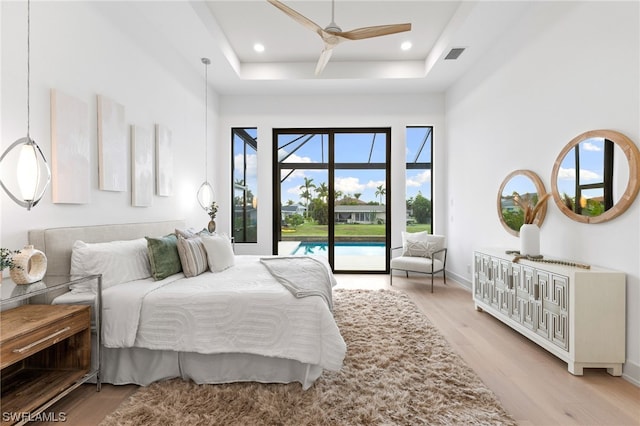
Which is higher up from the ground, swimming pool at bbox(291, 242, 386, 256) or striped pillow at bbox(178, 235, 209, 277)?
striped pillow at bbox(178, 235, 209, 277)

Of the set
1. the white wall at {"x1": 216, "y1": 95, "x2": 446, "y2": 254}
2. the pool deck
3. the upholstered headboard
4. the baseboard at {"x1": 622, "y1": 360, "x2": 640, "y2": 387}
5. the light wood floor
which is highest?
the white wall at {"x1": 216, "y1": 95, "x2": 446, "y2": 254}

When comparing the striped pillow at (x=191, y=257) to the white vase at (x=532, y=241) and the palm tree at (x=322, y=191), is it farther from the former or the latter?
the palm tree at (x=322, y=191)

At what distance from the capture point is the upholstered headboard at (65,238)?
2.16 m

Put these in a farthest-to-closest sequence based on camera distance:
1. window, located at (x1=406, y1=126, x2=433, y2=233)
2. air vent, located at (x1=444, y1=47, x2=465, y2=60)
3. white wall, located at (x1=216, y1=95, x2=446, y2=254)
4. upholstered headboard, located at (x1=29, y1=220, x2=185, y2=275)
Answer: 1. window, located at (x1=406, y1=126, x2=433, y2=233)
2. white wall, located at (x1=216, y1=95, x2=446, y2=254)
3. air vent, located at (x1=444, y1=47, x2=465, y2=60)
4. upholstered headboard, located at (x1=29, y1=220, x2=185, y2=275)

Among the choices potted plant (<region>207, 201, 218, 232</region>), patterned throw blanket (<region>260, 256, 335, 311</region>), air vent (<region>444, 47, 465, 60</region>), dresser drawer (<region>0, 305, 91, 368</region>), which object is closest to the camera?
dresser drawer (<region>0, 305, 91, 368</region>)

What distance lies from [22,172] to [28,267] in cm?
58

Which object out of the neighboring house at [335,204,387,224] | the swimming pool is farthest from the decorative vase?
the neighboring house at [335,204,387,224]

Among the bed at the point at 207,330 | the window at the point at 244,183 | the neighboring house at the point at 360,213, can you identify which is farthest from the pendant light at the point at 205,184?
the bed at the point at 207,330

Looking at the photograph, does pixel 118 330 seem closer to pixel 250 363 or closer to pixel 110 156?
pixel 250 363

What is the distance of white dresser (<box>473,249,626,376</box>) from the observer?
2.21 m

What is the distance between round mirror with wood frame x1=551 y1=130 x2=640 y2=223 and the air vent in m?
2.03

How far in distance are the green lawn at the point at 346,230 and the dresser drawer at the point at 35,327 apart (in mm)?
3960

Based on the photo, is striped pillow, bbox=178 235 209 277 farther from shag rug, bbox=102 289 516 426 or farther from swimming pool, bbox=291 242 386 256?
swimming pool, bbox=291 242 386 256

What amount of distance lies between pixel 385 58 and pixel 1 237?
4.78 m
